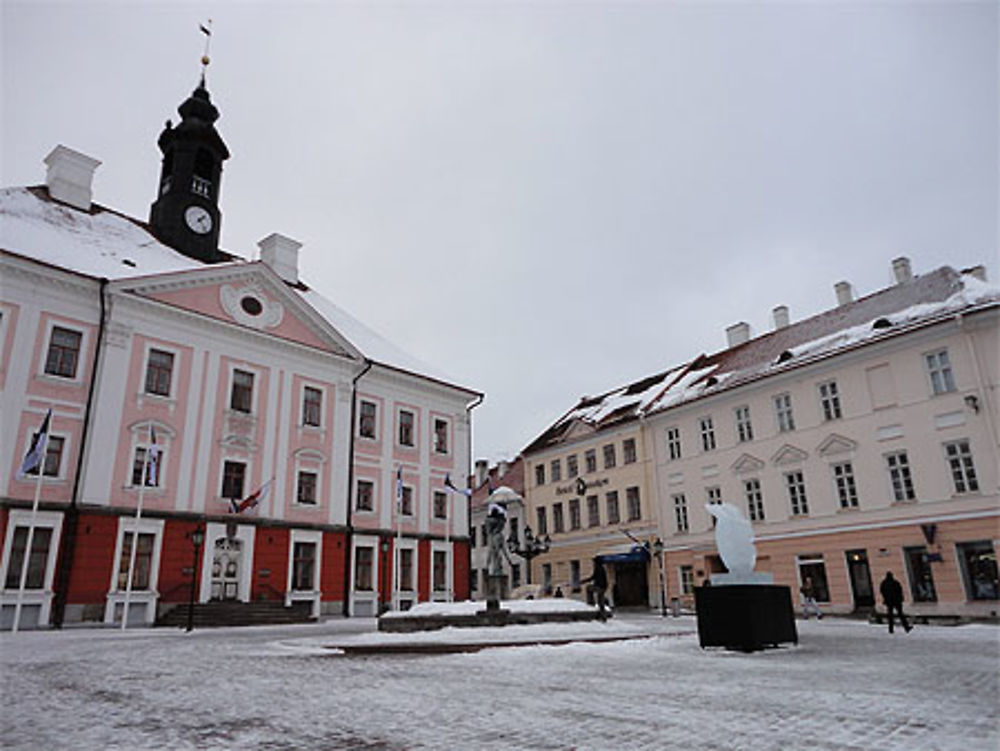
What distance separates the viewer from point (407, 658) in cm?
1102

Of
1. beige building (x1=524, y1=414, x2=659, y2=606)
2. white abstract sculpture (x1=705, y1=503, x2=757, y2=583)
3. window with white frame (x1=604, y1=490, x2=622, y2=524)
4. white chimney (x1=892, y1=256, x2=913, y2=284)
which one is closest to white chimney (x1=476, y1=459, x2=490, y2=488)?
beige building (x1=524, y1=414, x2=659, y2=606)

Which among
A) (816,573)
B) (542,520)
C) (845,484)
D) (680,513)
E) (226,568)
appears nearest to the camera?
(226,568)

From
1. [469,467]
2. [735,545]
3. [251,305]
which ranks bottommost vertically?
[735,545]

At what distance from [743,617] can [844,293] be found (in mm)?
26449

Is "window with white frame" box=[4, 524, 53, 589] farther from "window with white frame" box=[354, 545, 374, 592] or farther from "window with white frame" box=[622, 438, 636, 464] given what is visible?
"window with white frame" box=[622, 438, 636, 464]

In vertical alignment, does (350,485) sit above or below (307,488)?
above

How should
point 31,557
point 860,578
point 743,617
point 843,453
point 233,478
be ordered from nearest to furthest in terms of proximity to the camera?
point 743,617 < point 31,557 < point 860,578 < point 233,478 < point 843,453

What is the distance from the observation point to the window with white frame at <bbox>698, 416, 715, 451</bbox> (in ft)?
108

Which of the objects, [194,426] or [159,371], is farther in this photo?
[194,426]

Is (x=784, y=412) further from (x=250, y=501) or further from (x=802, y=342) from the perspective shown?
(x=250, y=501)

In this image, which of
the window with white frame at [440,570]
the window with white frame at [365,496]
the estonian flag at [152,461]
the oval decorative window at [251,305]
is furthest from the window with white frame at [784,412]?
the estonian flag at [152,461]

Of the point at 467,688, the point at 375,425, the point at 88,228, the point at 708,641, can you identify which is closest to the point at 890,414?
the point at 708,641

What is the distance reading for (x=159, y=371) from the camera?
2578 centimetres

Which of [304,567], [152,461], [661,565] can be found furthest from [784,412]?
[152,461]
